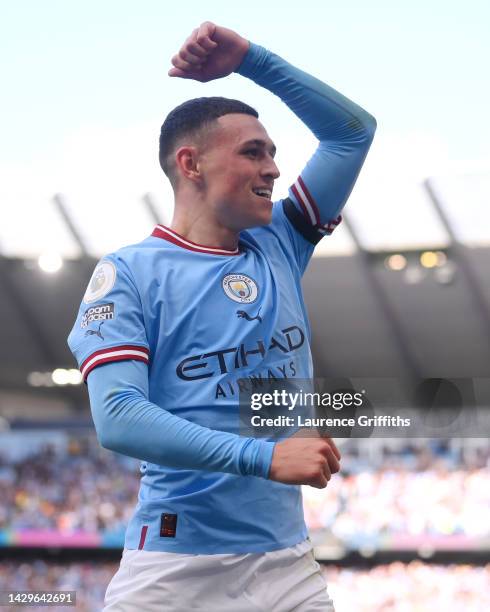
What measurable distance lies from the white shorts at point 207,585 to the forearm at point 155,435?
0.37 meters

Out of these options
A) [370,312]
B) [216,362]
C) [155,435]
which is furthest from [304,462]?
[370,312]

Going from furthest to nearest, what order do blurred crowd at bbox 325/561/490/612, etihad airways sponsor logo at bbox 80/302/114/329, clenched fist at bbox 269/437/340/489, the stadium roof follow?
the stadium roof, blurred crowd at bbox 325/561/490/612, etihad airways sponsor logo at bbox 80/302/114/329, clenched fist at bbox 269/437/340/489

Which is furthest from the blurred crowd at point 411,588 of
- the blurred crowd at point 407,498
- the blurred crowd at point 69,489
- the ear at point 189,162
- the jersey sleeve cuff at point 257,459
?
the jersey sleeve cuff at point 257,459

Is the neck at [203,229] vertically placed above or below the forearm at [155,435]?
above

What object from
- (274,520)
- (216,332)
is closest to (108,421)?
(216,332)

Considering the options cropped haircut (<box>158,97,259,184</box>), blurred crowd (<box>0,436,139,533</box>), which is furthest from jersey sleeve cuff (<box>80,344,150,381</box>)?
blurred crowd (<box>0,436,139,533</box>)

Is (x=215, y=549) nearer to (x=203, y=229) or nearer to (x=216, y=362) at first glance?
(x=216, y=362)

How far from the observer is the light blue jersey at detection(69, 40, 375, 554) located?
1.95 meters

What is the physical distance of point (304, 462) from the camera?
5.72ft

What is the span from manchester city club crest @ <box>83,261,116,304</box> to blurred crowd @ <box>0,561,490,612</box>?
12.0m

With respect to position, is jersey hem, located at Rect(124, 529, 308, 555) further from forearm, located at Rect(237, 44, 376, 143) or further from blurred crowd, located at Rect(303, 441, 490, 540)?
blurred crowd, located at Rect(303, 441, 490, 540)

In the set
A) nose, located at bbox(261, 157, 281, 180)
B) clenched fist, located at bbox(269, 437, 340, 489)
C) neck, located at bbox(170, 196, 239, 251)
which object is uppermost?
nose, located at bbox(261, 157, 281, 180)

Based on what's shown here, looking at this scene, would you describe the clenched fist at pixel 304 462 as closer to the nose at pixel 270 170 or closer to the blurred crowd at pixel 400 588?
the nose at pixel 270 170

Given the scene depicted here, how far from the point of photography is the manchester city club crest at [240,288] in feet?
7.48
